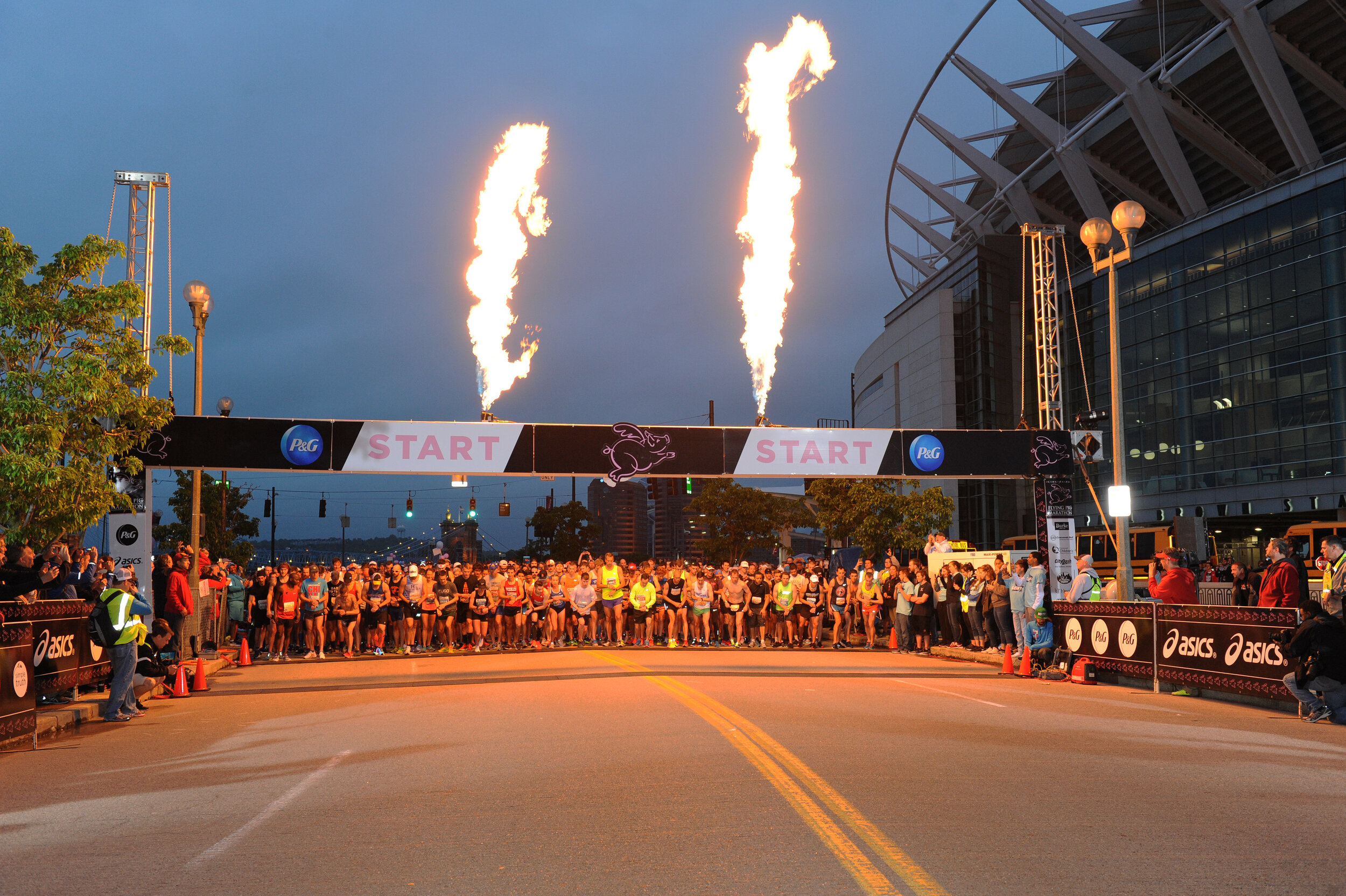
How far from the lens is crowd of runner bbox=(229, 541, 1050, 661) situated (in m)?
21.8

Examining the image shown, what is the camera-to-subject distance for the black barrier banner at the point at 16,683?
32.3 feet

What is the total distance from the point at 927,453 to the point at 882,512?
84.3 ft

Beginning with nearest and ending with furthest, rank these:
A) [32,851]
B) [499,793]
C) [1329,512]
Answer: [32,851] < [499,793] < [1329,512]

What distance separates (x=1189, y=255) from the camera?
5147cm

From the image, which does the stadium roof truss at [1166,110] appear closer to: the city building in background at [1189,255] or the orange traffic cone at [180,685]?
the city building in background at [1189,255]

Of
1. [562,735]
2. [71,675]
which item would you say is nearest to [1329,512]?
[562,735]

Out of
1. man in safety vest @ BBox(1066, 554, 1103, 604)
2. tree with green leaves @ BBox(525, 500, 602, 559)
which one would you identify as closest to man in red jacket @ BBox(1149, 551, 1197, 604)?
man in safety vest @ BBox(1066, 554, 1103, 604)

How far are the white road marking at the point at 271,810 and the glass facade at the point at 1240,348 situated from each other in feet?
133

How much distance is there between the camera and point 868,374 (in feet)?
284

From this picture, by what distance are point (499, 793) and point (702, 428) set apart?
15.5 metres

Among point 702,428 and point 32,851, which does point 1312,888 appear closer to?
point 32,851

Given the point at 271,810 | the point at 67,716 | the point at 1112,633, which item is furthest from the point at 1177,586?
the point at 67,716

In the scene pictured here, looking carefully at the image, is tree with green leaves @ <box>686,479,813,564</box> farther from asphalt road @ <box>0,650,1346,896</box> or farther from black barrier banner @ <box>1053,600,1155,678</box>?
asphalt road @ <box>0,650,1346,896</box>

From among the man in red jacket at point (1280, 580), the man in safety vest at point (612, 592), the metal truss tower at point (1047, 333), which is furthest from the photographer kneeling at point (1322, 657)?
the man in safety vest at point (612, 592)
